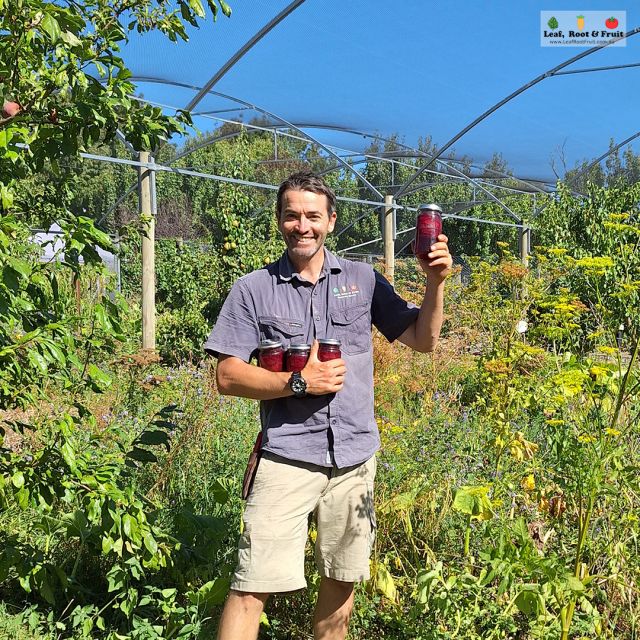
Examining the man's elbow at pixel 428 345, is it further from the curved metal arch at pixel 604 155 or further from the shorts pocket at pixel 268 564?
the curved metal arch at pixel 604 155

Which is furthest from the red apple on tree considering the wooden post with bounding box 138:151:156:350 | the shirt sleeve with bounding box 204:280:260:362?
the wooden post with bounding box 138:151:156:350

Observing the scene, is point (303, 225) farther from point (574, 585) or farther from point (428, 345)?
point (574, 585)

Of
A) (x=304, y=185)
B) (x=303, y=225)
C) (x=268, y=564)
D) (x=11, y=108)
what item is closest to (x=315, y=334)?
(x=303, y=225)

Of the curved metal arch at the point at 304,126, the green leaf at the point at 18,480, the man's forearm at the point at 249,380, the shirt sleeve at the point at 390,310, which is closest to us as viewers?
the green leaf at the point at 18,480

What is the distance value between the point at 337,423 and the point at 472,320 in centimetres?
282

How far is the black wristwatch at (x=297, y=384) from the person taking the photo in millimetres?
1899

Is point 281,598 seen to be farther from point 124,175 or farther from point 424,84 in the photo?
point 124,175

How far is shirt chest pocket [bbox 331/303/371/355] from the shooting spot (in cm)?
215

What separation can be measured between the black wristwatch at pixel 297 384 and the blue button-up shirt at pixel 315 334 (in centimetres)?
14

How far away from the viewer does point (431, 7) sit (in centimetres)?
701

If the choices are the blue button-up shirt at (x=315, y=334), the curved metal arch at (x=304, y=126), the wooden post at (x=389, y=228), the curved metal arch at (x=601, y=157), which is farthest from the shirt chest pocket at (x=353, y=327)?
the curved metal arch at (x=601, y=157)

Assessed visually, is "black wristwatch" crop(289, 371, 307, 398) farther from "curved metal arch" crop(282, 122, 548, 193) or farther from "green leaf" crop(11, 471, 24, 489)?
"curved metal arch" crop(282, 122, 548, 193)

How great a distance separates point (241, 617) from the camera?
6.23 ft

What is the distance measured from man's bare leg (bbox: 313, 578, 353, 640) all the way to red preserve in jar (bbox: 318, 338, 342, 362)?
707mm
